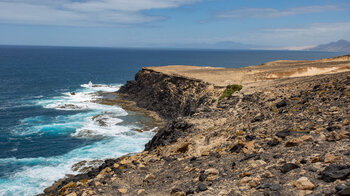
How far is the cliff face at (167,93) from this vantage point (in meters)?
43.4

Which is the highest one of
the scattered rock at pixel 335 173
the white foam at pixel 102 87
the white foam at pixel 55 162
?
the scattered rock at pixel 335 173

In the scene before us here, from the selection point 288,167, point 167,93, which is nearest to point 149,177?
point 288,167

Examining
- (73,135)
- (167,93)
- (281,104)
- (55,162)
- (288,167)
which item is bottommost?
(55,162)

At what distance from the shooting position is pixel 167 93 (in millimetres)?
52938

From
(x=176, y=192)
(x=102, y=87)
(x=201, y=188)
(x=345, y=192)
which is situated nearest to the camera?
(x=345, y=192)

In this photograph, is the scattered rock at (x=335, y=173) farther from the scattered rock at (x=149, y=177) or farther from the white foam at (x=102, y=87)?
the white foam at (x=102, y=87)

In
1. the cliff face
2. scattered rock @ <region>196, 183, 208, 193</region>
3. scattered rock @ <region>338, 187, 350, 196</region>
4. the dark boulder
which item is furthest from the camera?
the cliff face

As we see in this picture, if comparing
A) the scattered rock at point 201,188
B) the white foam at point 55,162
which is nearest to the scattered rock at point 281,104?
the scattered rock at point 201,188

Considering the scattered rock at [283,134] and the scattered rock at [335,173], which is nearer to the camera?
the scattered rock at [335,173]

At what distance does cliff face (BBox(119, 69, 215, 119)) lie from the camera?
43362 mm

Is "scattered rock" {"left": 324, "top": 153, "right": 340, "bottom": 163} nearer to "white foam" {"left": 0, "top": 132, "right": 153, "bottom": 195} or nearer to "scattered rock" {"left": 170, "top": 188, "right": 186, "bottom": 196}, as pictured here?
"scattered rock" {"left": 170, "top": 188, "right": 186, "bottom": 196}

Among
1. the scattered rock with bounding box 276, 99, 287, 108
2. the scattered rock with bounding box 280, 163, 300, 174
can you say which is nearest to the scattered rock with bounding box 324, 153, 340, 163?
the scattered rock with bounding box 280, 163, 300, 174

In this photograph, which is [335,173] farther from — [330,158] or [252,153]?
[252,153]

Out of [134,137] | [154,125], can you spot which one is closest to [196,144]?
[134,137]
